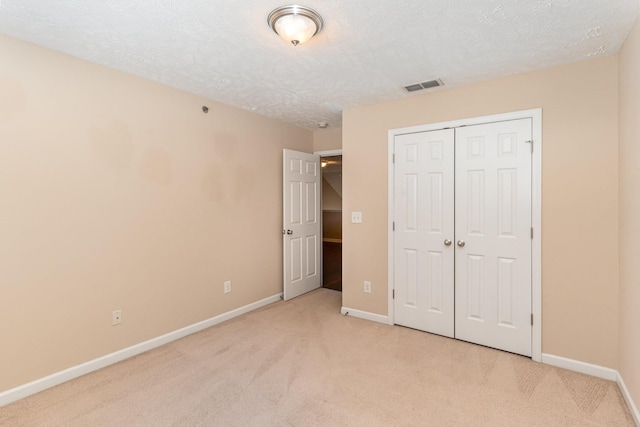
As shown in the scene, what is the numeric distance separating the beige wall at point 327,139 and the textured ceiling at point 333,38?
1.63 meters

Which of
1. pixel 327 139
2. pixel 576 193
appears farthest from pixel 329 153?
pixel 576 193

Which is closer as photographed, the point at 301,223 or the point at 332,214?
the point at 301,223

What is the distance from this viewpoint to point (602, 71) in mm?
2334

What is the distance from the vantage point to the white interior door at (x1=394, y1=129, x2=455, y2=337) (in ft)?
9.97

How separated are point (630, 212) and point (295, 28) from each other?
2354mm

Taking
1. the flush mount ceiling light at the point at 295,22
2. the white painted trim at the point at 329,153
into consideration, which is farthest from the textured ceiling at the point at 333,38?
the white painted trim at the point at 329,153

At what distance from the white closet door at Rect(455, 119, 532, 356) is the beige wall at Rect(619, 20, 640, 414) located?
0.57 m

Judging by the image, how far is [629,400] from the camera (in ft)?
6.53

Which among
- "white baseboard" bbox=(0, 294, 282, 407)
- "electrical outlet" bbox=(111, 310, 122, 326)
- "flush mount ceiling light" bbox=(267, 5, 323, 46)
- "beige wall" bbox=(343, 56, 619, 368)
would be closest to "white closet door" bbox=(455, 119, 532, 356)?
"beige wall" bbox=(343, 56, 619, 368)

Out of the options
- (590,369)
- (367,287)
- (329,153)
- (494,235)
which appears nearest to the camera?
(590,369)

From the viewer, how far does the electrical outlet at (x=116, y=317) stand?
2582 millimetres

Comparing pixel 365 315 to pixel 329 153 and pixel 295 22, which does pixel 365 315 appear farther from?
pixel 295 22

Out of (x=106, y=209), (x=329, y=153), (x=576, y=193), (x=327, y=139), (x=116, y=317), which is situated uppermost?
(x=327, y=139)

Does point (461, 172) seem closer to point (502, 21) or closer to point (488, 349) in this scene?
point (502, 21)
